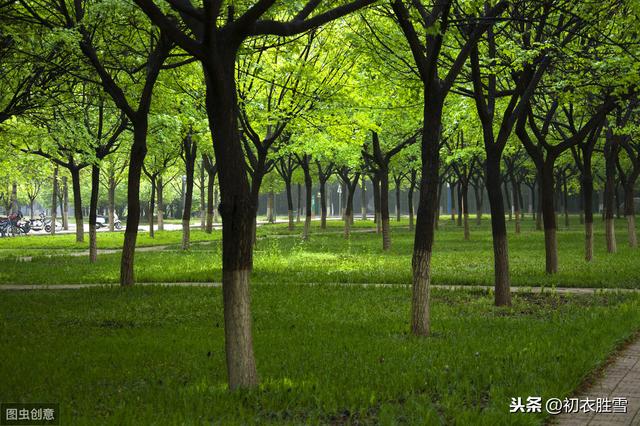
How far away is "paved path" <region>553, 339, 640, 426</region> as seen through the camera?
590cm

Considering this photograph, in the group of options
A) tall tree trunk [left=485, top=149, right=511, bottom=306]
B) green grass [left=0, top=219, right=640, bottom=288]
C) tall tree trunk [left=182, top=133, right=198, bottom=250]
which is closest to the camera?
tall tree trunk [left=485, top=149, right=511, bottom=306]

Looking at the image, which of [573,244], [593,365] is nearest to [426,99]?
[593,365]

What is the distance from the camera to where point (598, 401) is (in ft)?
20.9

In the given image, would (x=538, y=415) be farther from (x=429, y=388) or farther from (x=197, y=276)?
(x=197, y=276)

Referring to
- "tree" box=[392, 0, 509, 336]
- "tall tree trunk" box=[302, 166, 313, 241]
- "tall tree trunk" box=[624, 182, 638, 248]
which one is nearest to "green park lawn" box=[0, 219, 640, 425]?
"tree" box=[392, 0, 509, 336]

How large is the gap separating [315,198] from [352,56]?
80.0 m

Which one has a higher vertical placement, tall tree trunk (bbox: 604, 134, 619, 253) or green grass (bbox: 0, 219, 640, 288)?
tall tree trunk (bbox: 604, 134, 619, 253)

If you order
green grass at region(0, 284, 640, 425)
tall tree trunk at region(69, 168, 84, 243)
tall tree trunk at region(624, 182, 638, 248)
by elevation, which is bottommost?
green grass at region(0, 284, 640, 425)

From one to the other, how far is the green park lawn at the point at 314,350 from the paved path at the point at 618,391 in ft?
0.60

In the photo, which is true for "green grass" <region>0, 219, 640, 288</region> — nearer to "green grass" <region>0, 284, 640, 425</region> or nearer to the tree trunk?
"green grass" <region>0, 284, 640, 425</region>

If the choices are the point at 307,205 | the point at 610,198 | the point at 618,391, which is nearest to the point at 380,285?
the point at 618,391

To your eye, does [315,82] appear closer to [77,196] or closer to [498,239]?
[498,239]

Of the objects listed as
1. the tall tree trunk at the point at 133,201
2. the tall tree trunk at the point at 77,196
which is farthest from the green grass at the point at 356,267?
the tall tree trunk at the point at 77,196

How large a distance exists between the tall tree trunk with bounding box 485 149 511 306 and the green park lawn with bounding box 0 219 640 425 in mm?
370
